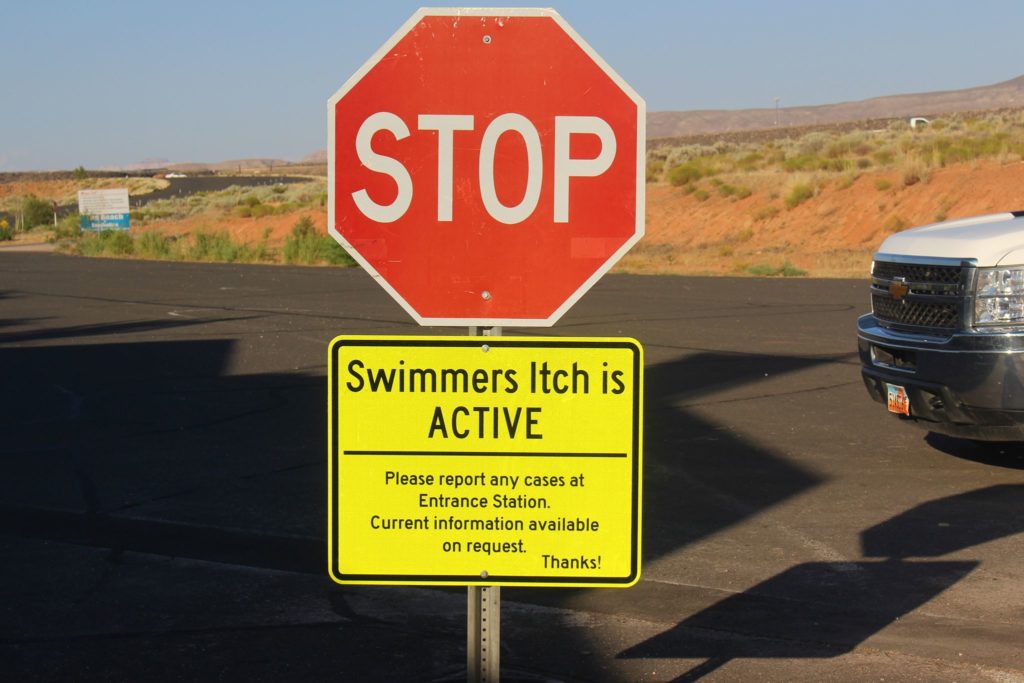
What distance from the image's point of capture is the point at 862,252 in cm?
4134

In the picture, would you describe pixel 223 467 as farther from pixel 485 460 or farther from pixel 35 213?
pixel 35 213

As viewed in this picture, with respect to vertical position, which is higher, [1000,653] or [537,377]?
[537,377]

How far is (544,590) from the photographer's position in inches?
255

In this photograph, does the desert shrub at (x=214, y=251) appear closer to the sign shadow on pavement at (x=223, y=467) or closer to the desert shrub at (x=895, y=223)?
the desert shrub at (x=895, y=223)

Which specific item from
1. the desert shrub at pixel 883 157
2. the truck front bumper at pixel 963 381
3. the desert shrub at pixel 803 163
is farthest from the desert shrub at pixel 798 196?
the truck front bumper at pixel 963 381

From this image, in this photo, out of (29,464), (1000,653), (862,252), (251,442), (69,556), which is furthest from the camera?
(862,252)

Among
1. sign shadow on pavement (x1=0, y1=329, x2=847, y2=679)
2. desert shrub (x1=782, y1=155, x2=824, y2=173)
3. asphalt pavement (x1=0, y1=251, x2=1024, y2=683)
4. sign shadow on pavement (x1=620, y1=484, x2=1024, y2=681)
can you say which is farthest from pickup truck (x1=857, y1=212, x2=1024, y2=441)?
desert shrub (x1=782, y1=155, x2=824, y2=173)

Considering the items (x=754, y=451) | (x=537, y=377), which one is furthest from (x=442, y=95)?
(x=754, y=451)

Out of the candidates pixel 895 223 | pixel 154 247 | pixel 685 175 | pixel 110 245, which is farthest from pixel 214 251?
pixel 685 175

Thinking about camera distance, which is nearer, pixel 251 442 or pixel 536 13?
pixel 536 13

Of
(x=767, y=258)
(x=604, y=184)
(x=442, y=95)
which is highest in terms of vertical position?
(x=442, y=95)

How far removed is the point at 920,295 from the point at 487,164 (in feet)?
18.3

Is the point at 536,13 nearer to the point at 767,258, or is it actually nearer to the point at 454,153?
the point at 454,153

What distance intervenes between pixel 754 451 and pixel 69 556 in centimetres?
492
